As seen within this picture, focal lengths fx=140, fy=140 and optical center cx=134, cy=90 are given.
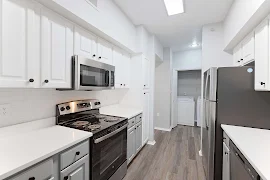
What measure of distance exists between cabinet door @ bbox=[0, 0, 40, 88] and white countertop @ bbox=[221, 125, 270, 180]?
1837 mm

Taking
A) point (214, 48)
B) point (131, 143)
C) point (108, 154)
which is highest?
point (214, 48)

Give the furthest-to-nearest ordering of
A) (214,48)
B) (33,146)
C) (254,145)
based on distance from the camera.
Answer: (214,48) < (254,145) < (33,146)

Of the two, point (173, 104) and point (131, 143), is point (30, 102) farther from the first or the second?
point (173, 104)

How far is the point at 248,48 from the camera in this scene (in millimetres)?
1964

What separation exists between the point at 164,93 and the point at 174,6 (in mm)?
2858

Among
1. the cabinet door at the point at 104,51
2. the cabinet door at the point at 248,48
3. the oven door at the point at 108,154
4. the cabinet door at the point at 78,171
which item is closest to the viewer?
the cabinet door at the point at 78,171

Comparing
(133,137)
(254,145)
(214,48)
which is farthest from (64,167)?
(214,48)

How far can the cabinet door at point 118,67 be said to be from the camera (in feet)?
8.56

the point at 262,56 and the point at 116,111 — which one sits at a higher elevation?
the point at 262,56

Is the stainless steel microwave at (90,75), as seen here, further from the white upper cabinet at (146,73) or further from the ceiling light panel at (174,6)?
the ceiling light panel at (174,6)

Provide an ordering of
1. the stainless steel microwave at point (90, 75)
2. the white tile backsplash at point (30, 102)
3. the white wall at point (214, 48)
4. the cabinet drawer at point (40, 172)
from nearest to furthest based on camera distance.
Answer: the cabinet drawer at point (40, 172) → the white tile backsplash at point (30, 102) → the stainless steel microwave at point (90, 75) → the white wall at point (214, 48)

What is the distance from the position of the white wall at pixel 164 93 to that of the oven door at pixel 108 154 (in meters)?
2.78

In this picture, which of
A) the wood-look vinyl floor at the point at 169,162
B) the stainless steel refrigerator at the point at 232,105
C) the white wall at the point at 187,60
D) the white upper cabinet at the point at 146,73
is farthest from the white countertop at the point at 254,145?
the white wall at the point at 187,60

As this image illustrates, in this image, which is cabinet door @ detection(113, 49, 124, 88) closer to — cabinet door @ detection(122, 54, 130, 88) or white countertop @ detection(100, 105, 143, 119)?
cabinet door @ detection(122, 54, 130, 88)
